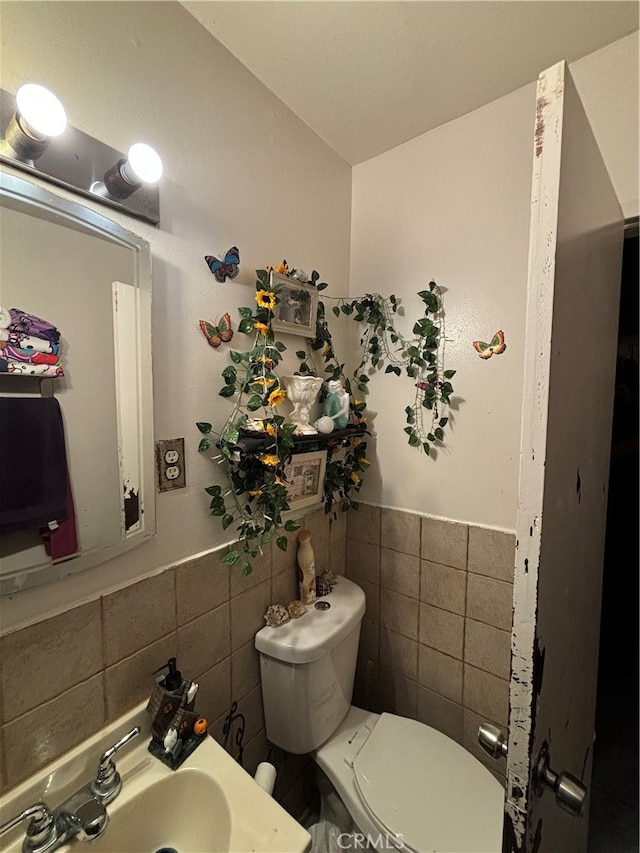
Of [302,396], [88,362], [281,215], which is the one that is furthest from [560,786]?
[281,215]

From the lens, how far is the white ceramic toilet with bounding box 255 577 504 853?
83 centimetres

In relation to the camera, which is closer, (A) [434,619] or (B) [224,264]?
(B) [224,264]

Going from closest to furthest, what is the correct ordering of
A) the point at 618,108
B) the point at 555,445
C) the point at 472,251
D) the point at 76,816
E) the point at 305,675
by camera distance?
the point at 555,445
the point at 76,816
the point at 618,108
the point at 305,675
the point at 472,251

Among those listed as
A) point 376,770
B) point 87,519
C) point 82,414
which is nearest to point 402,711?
point 376,770

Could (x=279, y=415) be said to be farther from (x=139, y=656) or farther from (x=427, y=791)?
(x=427, y=791)

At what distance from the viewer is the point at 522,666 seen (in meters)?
0.47

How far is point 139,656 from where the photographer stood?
765 mm

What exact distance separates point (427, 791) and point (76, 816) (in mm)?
800

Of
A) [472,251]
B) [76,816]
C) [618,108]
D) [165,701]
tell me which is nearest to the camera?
[76,816]

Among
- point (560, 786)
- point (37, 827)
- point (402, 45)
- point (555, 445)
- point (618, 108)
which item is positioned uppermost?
point (402, 45)

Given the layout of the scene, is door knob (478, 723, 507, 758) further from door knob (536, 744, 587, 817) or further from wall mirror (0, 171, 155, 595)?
wall mirror (0, 171, 155, 595)

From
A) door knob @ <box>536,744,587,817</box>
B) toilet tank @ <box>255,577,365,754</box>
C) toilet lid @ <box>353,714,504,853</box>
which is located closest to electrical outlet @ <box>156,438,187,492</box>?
toilet tank @ <box>255,577,365,754</box>

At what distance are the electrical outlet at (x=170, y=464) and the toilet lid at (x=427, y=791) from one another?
912 mm

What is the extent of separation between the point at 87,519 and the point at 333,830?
1175 mm
